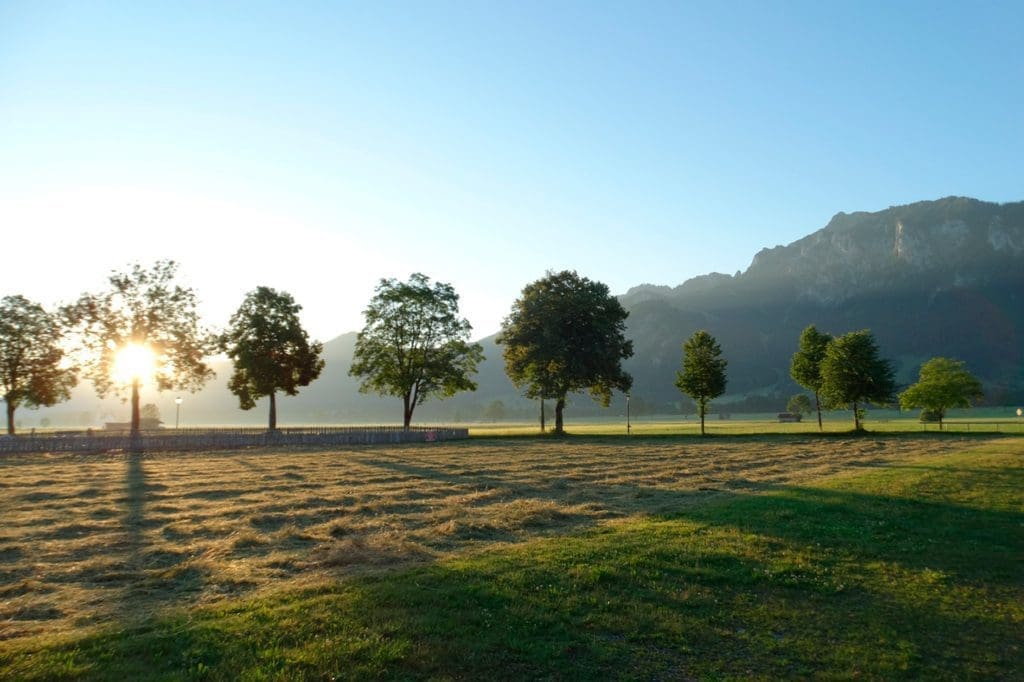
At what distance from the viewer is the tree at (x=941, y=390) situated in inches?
2990

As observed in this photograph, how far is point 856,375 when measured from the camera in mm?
69562

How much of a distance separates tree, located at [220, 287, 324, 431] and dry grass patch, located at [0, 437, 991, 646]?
88.6ft

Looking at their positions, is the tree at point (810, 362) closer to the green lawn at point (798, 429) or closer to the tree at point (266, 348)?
the green lawn at point (798, 429)

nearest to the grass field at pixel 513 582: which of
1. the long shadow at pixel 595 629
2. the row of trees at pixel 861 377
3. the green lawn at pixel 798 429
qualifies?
the long shadow at pixel 595 629

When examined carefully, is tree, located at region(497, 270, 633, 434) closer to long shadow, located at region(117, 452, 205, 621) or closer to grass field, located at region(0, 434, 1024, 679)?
grass field, located at region(0, 434, 1024, 679)

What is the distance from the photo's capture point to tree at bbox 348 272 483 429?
245ft

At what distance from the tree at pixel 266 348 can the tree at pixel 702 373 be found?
1805 inches

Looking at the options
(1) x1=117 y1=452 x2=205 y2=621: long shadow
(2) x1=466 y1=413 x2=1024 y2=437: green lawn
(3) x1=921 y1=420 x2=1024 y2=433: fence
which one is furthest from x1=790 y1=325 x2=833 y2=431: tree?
(1) x1=117 y1=452 x2=205 y2=621: long shadow

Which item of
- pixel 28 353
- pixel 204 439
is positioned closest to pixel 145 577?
pixel 204 439

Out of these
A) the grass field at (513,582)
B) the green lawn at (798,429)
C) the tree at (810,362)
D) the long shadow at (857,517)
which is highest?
the tree at (810,362)

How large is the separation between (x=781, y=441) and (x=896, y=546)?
50295 mm

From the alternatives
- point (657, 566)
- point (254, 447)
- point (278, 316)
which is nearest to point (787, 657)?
point (657, 566)

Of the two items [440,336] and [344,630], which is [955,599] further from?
[440,336]

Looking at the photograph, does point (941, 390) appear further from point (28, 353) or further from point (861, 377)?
point (28, 353)
